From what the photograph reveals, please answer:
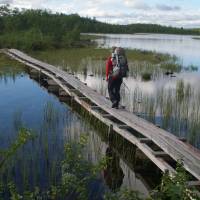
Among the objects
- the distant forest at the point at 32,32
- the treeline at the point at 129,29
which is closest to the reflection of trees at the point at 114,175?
the distant forest at the point at 32,32

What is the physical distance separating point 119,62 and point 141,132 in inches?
84.8

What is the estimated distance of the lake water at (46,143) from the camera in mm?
7668

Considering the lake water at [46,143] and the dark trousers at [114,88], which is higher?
the dark trousers at [114,88]

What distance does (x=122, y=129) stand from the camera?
995cm

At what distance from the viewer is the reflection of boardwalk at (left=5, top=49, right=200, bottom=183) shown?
24.7ft

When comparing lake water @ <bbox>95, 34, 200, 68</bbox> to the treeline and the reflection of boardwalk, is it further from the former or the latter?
the treeline

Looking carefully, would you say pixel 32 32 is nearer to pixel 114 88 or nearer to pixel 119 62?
pixel 114 88

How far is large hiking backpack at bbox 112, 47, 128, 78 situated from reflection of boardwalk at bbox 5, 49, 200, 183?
44.2 inches

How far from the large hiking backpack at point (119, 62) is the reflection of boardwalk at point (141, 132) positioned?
112cm

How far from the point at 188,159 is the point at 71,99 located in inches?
344

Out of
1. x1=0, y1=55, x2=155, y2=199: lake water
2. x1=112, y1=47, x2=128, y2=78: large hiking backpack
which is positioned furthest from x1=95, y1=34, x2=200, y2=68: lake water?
x1=112, y1=47, x2=128, y2=78: large hiking backpack

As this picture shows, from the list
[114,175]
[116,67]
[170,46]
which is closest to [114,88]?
[116,67]

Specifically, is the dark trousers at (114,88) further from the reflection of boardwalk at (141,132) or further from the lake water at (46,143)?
the lake water at (46,143)

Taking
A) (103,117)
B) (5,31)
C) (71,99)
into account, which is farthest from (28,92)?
(5,31)
